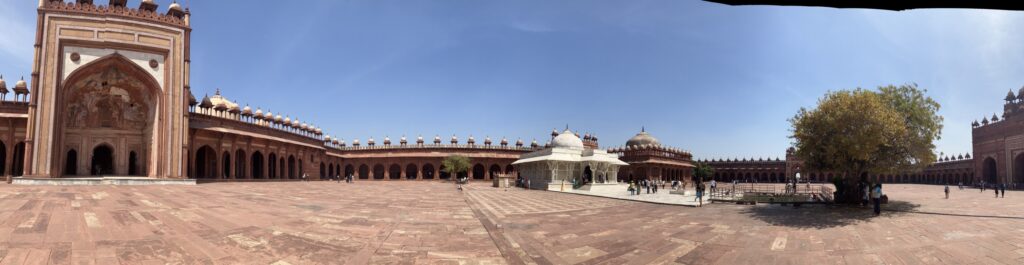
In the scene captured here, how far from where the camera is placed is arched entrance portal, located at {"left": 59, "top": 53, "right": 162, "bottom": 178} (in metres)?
27.3

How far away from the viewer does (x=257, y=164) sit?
43094 mm

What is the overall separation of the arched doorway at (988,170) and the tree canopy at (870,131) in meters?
45.1

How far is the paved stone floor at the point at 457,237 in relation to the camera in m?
6.94

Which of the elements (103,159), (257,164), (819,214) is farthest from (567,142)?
(103,159)

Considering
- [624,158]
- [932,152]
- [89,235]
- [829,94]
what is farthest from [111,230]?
[624,158]

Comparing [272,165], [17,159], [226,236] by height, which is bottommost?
[226,236]

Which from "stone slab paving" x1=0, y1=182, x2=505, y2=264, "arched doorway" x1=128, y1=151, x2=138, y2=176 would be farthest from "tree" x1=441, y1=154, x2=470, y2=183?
"stone slab paving" x1=0, y1=182, x2=505, y2=264

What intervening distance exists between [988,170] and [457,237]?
63929 mm

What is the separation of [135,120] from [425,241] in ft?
106

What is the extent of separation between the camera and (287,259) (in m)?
6.69

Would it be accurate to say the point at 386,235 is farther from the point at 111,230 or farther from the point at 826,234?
the point at 826,234

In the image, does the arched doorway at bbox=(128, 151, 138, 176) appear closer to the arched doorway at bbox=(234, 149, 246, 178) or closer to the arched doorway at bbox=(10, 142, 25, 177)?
the arched doorway at bbox=(10, 142, 25, 177)

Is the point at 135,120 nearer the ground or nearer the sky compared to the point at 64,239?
nearer the sky

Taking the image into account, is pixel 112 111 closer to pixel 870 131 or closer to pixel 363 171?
pixel 363 171
